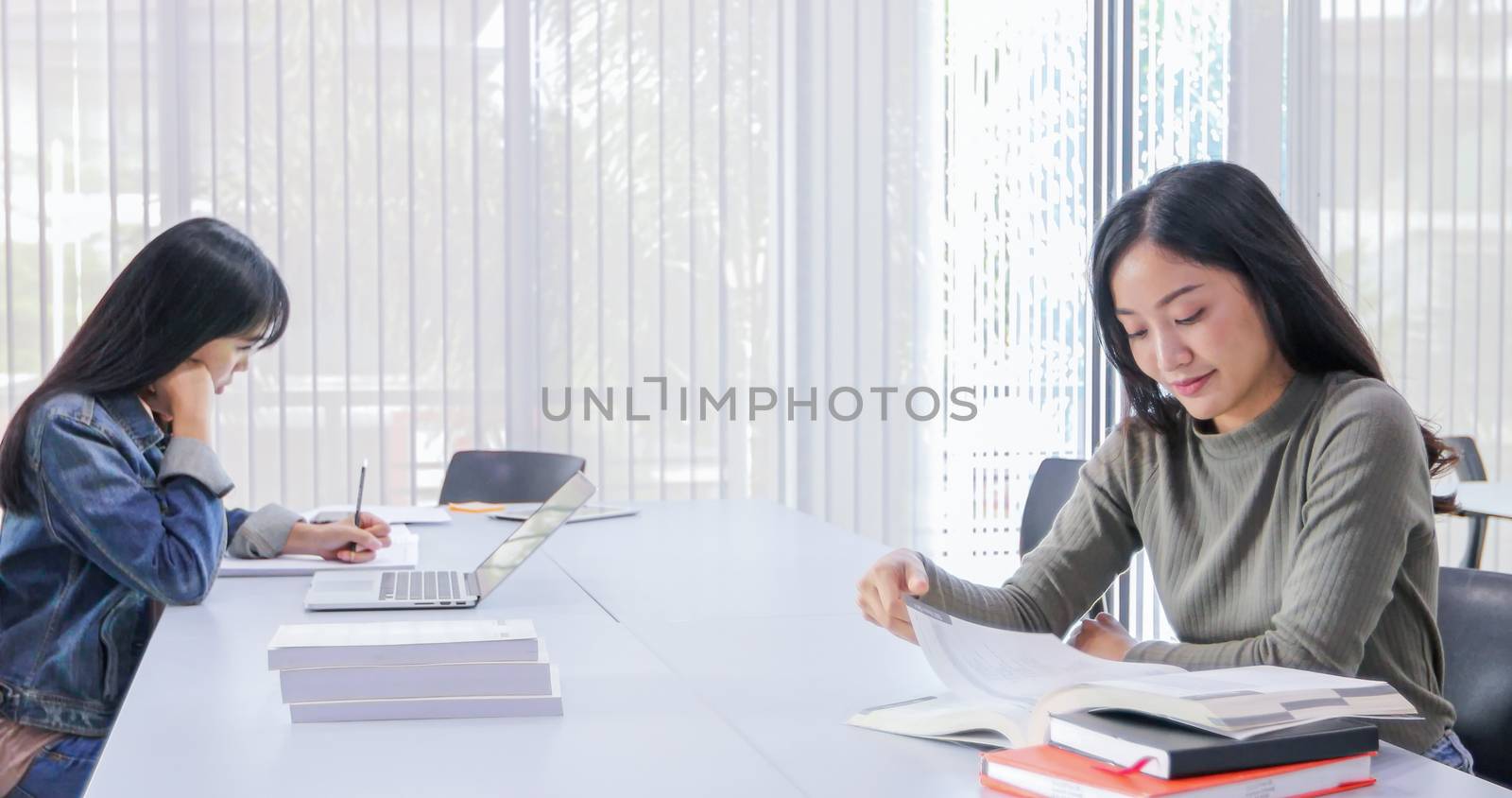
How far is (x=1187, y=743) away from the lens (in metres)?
1.01

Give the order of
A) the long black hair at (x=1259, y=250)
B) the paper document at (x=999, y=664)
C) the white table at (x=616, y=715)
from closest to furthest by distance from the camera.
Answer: the white table at (x=616, y=715)
the paper document at (x=999, y=664)
the long black hair at (x=1259, y=250)

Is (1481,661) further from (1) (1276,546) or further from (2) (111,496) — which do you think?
(2) (111,496)

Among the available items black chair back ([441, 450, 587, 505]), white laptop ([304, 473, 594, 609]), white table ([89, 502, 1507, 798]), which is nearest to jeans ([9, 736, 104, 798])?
white table ([89, 502, 1507, 798])

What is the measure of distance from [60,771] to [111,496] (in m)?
0.36

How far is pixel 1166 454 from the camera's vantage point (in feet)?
5.85

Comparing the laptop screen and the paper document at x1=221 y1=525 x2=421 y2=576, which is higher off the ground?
the laptop screen

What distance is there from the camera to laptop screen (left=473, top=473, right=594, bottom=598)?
2072 mm

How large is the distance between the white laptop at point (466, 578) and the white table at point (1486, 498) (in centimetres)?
212

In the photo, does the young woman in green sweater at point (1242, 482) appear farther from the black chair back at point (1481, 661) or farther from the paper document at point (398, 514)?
the paper document at point (398, 514)

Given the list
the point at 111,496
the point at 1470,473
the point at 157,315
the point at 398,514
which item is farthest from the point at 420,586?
the point at 1470,473

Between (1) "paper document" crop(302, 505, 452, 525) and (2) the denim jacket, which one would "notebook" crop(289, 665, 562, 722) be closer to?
(2) the denim jacket

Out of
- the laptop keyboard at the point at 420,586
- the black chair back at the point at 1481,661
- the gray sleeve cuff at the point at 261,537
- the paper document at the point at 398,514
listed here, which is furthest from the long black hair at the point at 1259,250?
the paper document at the point at 398,514

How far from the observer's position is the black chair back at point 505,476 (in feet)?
11.4

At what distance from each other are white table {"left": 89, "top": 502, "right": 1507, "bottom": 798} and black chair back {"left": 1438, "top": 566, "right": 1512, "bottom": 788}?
0.51 m
